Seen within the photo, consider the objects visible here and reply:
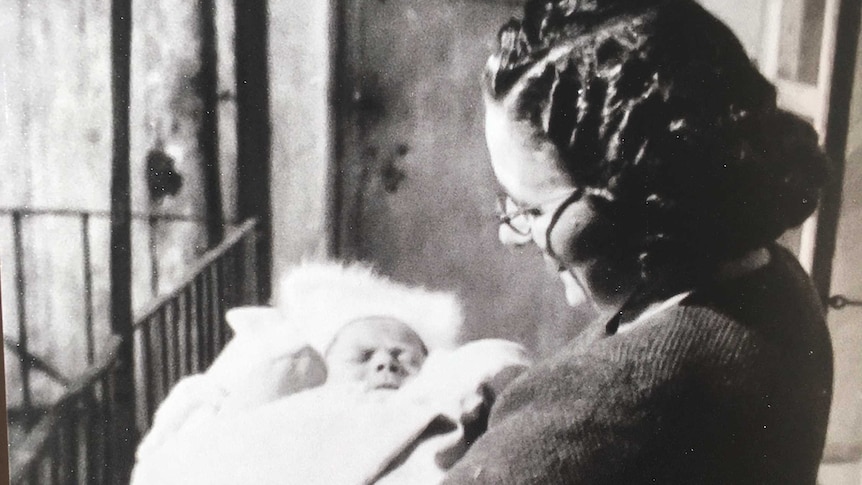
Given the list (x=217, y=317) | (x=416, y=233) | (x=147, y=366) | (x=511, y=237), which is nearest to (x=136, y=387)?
(x=147, y=366)

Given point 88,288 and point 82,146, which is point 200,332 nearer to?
point 88,288

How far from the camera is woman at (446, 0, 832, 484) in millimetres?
716

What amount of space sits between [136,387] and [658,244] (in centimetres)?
64

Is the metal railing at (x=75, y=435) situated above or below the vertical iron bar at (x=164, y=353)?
below

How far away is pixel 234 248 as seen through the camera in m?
0.82

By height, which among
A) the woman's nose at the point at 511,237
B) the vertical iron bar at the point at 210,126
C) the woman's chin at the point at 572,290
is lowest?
the woman's chin at the point at 572,290

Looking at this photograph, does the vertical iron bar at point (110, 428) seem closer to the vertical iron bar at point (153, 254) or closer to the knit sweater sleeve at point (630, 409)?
the vertical iron bar at point (153, 254)

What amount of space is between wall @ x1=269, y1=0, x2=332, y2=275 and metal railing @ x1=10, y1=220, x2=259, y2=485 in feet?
0.24

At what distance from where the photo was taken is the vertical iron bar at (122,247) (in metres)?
0.80

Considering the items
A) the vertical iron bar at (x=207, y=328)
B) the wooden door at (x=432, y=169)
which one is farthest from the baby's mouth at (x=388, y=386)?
the vertical iron bar at (x=207, y=328)

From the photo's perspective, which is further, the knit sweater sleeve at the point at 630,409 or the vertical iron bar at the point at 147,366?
the vertical iron bar at the point at 147,366

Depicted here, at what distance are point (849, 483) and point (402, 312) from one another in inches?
23.5

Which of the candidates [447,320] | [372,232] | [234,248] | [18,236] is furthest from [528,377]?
[18,236]

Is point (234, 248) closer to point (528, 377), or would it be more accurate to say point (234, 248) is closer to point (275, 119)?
point (275, 119)
